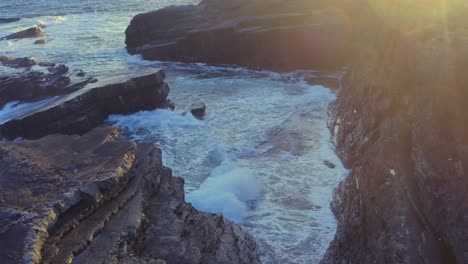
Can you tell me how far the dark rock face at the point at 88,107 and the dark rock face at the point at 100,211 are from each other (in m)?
5.51

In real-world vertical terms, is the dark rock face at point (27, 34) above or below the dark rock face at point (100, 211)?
below

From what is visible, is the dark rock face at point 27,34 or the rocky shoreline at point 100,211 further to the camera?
the dark rock face at point 27,34

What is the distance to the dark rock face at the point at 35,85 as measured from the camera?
16.2 m

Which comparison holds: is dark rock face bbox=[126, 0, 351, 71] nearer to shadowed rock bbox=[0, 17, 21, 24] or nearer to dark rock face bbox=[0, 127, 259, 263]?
dark rock face bbox=[0, 127, 259, 263]

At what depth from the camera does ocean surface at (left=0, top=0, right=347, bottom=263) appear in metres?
9.86

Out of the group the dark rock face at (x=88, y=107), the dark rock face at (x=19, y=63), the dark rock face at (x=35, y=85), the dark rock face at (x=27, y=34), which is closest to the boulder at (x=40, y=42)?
the dark rock face at (x=27, y=34)

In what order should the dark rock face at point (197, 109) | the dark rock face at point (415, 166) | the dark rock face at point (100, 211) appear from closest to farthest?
the dark rock face at point (100, 211), the dark rock face at point (415, 166), the dark rock face at point (197, 109)

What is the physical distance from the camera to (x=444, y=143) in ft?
22.2

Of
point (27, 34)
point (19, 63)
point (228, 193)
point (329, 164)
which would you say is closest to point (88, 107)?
point (228, 193)

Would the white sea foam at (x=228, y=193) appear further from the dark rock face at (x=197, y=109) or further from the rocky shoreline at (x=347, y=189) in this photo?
the dark rock face at (x=197, y=109)

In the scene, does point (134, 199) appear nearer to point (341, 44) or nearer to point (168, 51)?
point (341, 44)

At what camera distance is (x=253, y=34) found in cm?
2350

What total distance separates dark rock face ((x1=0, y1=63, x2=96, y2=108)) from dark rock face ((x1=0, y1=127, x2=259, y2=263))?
799 centimetres

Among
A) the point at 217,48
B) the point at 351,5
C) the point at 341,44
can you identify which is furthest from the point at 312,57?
the point at 217,48
